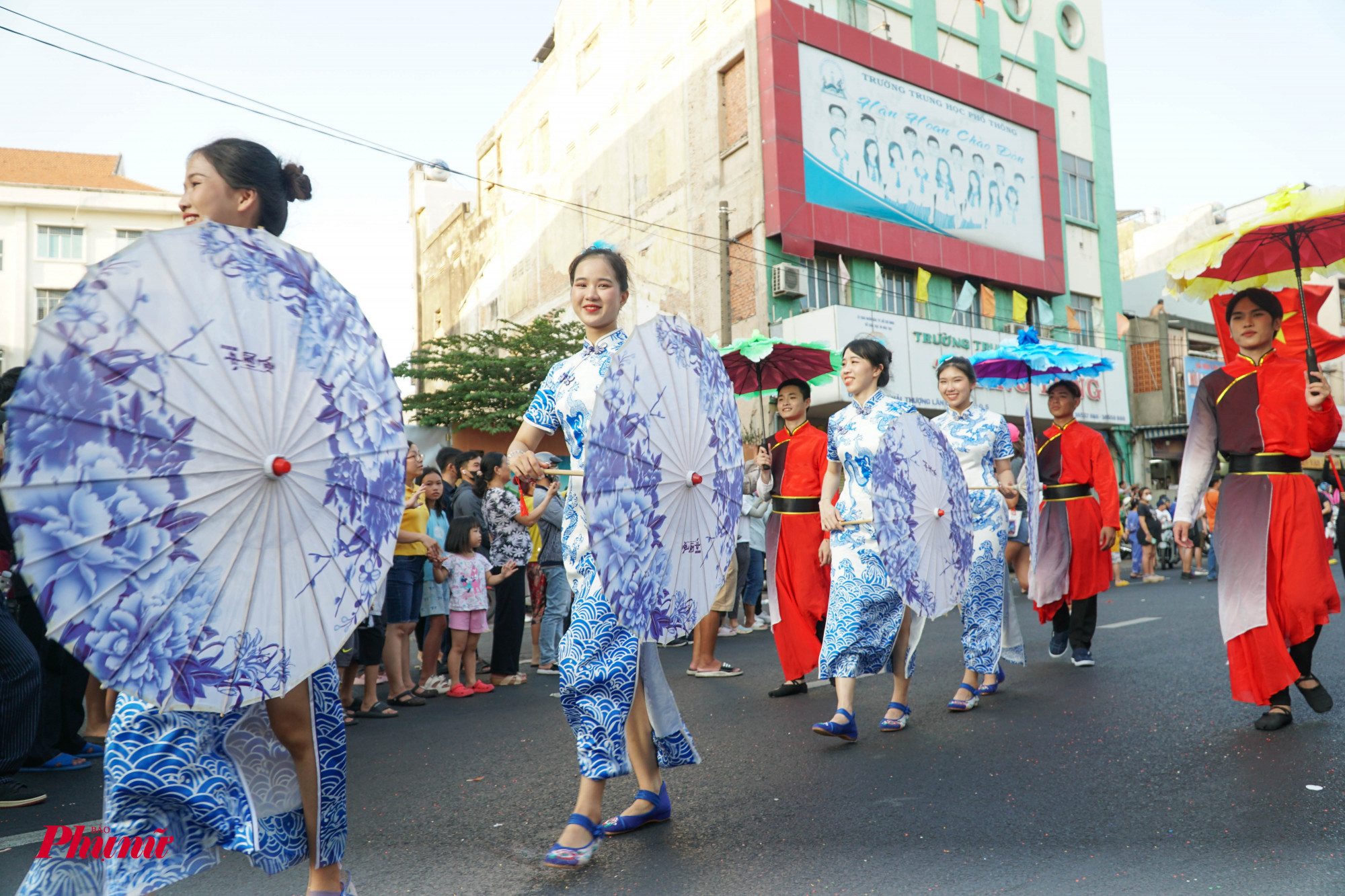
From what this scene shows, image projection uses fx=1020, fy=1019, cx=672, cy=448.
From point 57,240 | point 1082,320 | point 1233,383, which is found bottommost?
point 1233,383

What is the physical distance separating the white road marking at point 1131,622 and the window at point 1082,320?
60.0 ft

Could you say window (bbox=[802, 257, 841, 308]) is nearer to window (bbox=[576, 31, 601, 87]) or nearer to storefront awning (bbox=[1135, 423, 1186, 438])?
window (bbox=[576, 31, 601, 87])

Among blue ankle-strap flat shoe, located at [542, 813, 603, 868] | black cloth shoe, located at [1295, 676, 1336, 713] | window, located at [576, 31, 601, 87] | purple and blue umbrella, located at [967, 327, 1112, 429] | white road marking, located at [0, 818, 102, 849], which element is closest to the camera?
blue ankle-strap flat shoe, located at [542, 813, 603, 868]

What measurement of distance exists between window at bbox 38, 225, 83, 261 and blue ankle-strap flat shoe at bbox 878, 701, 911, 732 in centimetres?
4196

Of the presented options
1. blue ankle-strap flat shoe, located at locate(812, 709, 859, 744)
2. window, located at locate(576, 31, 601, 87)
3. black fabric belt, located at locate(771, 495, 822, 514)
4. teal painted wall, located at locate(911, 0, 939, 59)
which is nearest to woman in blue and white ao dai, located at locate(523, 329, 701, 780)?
blue ankle-strap flat shoe, located at locate(812, 709, 859, 744)

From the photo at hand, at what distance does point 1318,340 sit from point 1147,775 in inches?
99.8

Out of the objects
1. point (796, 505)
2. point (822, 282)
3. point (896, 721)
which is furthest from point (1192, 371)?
point (896, 721)

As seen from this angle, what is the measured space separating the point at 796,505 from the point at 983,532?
45.8 inches

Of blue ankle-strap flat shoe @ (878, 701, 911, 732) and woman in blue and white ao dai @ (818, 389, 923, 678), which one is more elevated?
woman in blue and white ao dai @ (818, 389, 923, 678)

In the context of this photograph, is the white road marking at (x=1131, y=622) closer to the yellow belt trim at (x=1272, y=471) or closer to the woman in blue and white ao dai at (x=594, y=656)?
the yellow belt trim at (x=1272, y=471)

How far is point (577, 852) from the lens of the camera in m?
3.18

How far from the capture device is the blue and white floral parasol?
1.81 metres

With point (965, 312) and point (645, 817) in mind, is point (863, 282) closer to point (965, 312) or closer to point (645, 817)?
point (965, 312)

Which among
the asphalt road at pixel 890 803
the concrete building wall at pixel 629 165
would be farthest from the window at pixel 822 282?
the asphalt road at pixel 890 803
